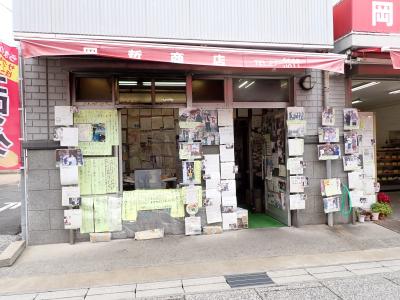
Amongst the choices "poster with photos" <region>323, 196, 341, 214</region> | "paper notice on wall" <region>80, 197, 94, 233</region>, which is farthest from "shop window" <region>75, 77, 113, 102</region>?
"poster with photos" <region>323, 196, 341, 214</region>

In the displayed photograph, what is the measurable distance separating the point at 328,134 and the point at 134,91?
3900 mm

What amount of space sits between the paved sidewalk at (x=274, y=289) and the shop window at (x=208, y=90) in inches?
133

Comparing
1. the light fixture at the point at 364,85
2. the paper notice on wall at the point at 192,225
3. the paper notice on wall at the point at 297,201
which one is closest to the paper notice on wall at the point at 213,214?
the paper notice on wall at the point at 192,225

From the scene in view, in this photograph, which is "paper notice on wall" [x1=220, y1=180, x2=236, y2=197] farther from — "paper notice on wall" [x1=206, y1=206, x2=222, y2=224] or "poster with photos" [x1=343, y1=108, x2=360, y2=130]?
"poster with photos" [x1=343, y1=108, x2=360, y2=130]

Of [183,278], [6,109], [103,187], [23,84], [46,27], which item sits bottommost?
[183,278]

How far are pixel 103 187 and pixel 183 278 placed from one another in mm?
2501

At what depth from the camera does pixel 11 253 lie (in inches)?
209

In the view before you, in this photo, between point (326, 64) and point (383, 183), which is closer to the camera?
point (326, 64)

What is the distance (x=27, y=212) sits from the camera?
19.4 ft

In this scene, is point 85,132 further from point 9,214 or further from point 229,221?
point 9,214

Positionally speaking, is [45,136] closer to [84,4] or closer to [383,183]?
[84,4]

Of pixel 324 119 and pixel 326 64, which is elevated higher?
pixel 326 64

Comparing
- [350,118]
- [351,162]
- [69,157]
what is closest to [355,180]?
[351,162]

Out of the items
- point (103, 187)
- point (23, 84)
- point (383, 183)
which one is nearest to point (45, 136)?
point (23, 84)
